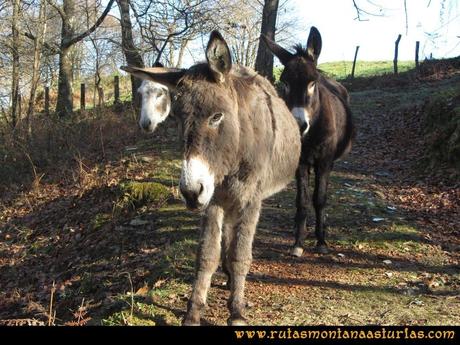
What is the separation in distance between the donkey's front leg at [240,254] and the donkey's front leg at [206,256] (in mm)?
143

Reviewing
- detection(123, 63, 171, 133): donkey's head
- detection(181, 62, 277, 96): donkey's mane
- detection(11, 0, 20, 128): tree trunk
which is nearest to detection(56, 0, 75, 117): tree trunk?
detection(11, 0, 20, 128): tree trunk

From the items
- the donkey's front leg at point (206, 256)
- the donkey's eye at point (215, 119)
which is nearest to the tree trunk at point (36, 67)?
the donkey's front leg at point (206, 256)

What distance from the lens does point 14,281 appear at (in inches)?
267

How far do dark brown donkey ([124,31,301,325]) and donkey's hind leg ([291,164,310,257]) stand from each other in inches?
48.3

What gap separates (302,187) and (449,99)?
752 cm

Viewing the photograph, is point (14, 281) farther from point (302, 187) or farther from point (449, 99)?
point (449, 99)

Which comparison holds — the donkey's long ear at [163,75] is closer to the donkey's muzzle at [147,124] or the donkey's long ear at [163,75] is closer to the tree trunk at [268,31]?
the donkey's muzzle at [147,124]

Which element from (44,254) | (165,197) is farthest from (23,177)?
(165,197)

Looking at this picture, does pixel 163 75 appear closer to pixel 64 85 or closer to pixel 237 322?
pixel 237 322

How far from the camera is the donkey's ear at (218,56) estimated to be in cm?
319

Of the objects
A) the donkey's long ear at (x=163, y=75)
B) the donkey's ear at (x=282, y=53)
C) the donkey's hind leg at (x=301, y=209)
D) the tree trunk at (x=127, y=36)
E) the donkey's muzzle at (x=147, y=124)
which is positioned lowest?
the donkey's hind leg at (x=301, y=209)

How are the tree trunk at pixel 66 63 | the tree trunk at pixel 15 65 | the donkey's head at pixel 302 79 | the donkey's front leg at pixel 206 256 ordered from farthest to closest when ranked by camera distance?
the tree trunk at pixel 66 63 → the tree trunk at pixel 15 65 → the donkey's head at pixel 302 79 → the donkey's front leg at pixel 206 256

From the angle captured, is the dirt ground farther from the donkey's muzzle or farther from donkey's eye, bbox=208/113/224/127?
donkey's eye, bbox=208/113/224/127

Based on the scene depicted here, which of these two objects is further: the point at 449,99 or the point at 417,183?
the point at 449,99
